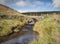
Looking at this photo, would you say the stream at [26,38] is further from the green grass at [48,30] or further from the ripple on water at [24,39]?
the green grass at [48,30]

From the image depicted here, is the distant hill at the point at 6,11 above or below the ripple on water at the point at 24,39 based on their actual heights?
above

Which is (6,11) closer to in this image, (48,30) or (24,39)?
(24,39)

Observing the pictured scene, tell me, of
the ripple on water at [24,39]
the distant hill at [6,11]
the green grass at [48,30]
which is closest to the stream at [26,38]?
the ripple on water at [24,39]

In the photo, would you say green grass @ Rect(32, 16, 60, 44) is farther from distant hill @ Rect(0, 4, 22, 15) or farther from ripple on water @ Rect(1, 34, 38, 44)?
distant hill @ Rect(0, 4, 22, 15)

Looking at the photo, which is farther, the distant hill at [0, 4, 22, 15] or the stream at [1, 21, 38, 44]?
the distant hill at [0, 4, 22, 15]

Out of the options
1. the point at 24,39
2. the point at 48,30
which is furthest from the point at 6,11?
the point at 48,30

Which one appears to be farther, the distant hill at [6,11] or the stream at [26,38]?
the distant hill at [6,11]

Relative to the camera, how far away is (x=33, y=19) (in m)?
3.34

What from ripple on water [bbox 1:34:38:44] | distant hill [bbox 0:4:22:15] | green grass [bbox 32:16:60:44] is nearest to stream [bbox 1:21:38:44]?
ripple on water [bbox 1:34:38:44]

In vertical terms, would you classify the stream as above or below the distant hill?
below

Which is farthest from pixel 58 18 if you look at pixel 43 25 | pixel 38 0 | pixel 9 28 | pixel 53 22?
pixel 9 28

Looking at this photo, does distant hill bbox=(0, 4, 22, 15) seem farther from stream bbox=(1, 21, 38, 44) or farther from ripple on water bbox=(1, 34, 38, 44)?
ripple on water bbox=(1, 34, 38, 44)

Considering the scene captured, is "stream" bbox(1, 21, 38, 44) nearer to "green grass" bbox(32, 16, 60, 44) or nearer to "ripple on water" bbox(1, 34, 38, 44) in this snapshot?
"ripple on water" bbox(1, 34, 38, 44)

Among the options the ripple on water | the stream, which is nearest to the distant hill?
the stream
